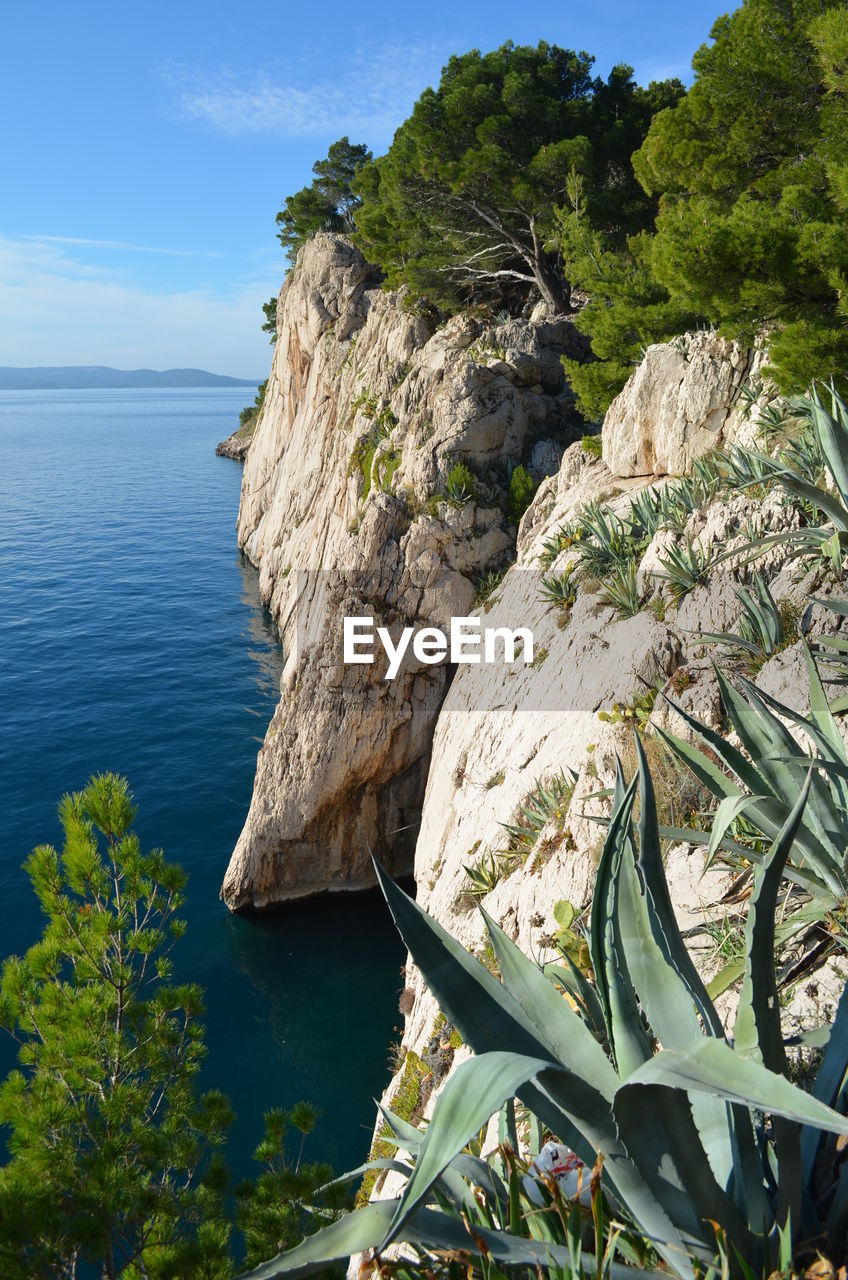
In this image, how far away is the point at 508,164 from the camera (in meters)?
19.9

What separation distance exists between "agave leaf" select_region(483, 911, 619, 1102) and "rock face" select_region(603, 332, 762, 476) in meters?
10.5

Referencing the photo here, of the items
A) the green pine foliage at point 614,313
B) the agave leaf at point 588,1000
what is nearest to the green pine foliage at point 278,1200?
the agave leaf at point 588,1000

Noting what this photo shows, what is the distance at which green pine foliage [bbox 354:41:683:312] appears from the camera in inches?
771

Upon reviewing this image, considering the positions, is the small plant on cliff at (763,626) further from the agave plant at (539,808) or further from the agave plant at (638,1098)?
the agave plant at (638,1098)

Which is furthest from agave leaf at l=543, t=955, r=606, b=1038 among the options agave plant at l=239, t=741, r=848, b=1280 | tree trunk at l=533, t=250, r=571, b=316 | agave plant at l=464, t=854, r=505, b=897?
tree trunk at l=533, t=250, r=571, b=316

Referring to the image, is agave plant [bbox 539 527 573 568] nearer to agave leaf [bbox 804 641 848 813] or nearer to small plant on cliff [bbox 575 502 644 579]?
small plant on cliff [bbox 575 502 644 579]

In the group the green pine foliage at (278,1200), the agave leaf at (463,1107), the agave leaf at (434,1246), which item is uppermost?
the agave leaf at (463,1107)

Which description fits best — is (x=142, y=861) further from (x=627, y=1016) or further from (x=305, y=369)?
(x=305, y=369)

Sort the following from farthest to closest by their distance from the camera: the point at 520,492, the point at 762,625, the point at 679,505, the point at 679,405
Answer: the point at 520,492, the point at 679,405, the point at 679,505, the point at 762,625

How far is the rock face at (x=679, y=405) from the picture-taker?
11727 millimetres

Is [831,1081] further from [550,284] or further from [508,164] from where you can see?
[550,284]

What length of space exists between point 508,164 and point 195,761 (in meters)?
18.2

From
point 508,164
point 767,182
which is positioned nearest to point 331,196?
point 508,164

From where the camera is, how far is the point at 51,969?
6.01 m
